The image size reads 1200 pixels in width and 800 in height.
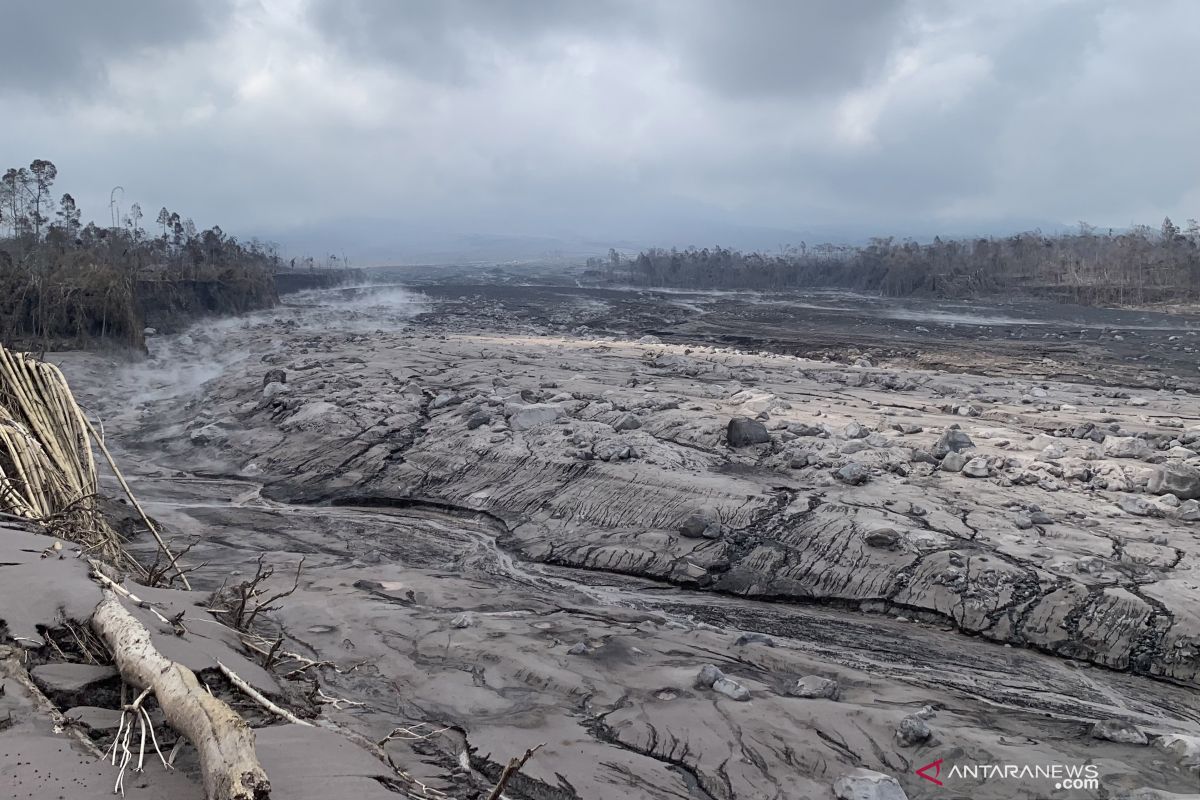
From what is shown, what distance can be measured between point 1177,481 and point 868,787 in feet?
17.8

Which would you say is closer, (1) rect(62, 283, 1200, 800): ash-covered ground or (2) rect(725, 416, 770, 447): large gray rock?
(1) rect(62, 283, 1200, 800): ash-covered ground

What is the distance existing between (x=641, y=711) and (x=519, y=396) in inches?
301

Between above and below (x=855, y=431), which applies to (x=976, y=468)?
below

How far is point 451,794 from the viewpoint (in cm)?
302

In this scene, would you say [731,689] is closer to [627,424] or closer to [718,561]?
[718,561]

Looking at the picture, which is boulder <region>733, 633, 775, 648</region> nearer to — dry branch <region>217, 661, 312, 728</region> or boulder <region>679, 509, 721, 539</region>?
boulder <region>679, 509, 721, 539</region>

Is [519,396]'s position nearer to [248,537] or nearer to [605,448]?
[605,448]

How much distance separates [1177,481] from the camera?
6699mm

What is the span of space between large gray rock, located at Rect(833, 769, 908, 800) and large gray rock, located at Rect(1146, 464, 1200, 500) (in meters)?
5.16

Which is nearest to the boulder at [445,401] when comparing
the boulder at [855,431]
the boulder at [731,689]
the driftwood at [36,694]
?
the boulder at [855,431]

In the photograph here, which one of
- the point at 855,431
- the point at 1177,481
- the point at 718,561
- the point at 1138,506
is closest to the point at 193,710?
the point at 718,561

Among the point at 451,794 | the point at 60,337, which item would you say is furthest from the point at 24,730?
the point at 60,337

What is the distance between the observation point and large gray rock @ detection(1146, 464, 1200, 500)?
661cm

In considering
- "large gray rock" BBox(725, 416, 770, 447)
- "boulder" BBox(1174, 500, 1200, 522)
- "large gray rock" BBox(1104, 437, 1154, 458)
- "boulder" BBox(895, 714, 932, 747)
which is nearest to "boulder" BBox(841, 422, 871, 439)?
"large gray rock" BBox(725, 416, 770, 447)
